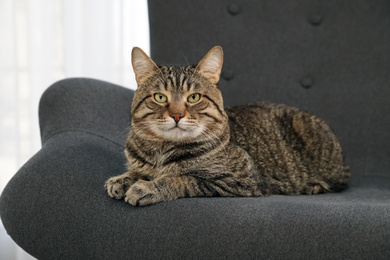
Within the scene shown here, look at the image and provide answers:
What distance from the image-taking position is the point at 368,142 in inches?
84.3

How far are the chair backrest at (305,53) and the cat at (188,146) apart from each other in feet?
1.65

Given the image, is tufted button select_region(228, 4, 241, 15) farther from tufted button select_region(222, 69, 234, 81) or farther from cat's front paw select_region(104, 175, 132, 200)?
cat's front paw select_region(104, 175, 132, 200)

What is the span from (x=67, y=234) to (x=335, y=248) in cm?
65

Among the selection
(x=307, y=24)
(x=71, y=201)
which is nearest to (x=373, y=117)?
(x=307, y=24)

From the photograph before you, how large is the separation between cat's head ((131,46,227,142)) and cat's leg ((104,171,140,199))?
0.14m

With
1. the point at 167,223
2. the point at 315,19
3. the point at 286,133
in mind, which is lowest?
the point at 167,223

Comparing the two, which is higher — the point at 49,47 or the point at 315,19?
the point at 315,19

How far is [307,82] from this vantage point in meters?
2.20

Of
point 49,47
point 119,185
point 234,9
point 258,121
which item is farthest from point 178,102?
point 49,47

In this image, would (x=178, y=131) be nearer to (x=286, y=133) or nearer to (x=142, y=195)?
(x=142, y=195)

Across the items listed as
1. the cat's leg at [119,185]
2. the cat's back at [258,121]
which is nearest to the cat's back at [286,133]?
the cat's back at [258,121]

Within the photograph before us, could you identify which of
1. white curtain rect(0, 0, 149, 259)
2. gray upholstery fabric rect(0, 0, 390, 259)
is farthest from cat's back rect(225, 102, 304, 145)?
white curtain rect(0, 0, 149, 259)

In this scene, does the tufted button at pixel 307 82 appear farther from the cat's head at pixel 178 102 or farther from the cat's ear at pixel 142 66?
the cat's ear at pixel 142 66

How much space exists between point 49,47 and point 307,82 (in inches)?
48.5
